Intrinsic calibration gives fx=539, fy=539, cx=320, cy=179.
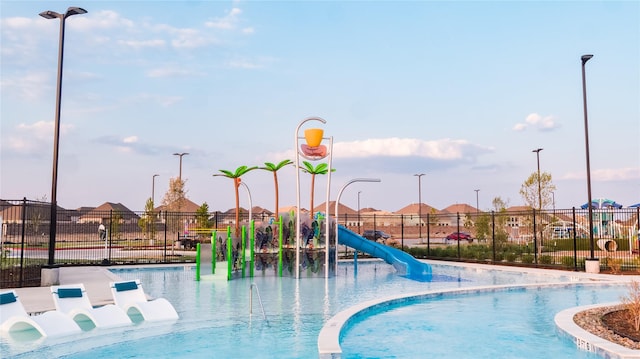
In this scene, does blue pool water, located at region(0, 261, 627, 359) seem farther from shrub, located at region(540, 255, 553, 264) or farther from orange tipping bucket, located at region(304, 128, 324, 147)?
shrub, located at region(540, 255, 553, 264)

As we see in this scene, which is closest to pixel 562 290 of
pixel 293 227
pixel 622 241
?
pixel 293 227

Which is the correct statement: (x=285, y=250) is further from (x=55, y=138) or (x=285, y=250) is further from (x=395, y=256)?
(x=55, y=138)

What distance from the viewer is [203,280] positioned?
18203 mm

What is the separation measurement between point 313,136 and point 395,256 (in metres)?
6.14

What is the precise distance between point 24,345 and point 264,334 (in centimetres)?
392

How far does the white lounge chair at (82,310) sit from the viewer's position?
10156mm

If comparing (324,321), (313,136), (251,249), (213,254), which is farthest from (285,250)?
(324,321)

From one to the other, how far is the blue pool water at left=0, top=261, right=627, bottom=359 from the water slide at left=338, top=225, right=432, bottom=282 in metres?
3.27

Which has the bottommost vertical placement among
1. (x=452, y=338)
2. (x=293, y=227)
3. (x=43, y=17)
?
(x=452, y=338)

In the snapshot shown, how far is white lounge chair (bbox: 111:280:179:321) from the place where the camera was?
11.0 metres

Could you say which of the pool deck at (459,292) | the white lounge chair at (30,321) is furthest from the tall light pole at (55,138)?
the pool deck at (459,292)

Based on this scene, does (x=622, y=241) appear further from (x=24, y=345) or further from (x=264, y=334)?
(x=24, y=345)

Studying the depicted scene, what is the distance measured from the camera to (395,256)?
2161cm

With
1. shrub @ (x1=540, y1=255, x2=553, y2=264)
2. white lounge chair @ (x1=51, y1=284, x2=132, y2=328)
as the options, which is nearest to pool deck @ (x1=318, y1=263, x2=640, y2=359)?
white lounge chair @ (x1=51, y1=284, x2=132, y2=328)
